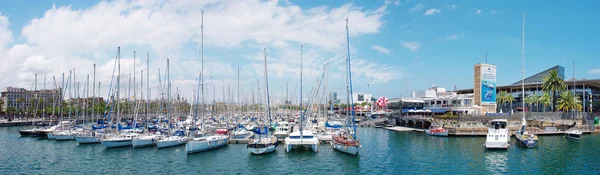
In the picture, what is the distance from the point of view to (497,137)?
56875mm

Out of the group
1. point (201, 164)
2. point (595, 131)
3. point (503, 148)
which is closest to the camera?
point (201, 164)

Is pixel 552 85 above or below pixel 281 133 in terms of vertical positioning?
above

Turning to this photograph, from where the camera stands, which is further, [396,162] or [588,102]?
[588,102]

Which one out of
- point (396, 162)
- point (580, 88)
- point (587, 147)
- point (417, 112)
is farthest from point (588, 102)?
point (396, 162)

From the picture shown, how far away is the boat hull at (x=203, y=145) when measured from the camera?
53.3 metres

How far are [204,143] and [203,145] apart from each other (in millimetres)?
331

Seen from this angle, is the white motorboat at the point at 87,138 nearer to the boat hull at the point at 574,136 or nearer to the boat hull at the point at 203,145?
the boat hull at the point at 203,145

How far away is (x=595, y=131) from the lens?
8275 centimetres

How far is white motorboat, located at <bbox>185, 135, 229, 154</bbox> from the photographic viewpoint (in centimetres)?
5334

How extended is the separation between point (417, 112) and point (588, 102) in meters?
48.2

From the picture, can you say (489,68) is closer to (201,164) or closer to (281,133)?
(281,133)

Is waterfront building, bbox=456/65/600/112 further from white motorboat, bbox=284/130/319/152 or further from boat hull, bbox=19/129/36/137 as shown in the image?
boat hull, bbox=19/129/36/137

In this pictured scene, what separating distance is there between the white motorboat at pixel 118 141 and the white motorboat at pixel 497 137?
53486mm

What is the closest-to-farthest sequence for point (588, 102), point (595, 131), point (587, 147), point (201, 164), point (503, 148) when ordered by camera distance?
point (201, 164)
point (503, 148)
point (587, 147)
point (595, 131)
point (588, 102)
